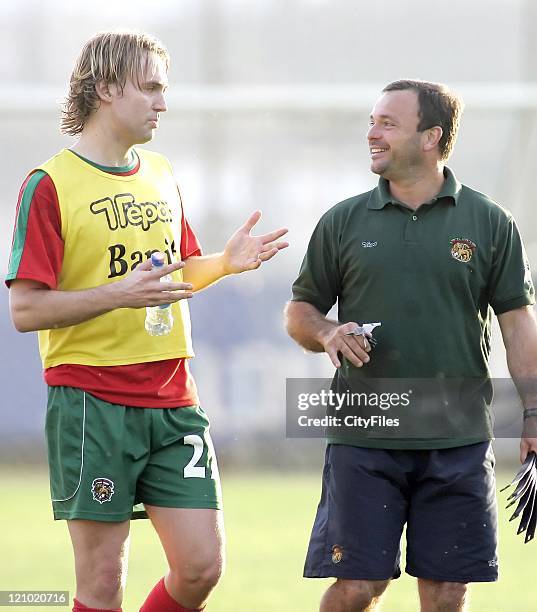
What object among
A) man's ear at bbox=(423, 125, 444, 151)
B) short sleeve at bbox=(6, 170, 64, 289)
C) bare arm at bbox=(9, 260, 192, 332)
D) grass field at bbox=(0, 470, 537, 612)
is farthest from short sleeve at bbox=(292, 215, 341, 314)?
grass field at bbox=(0, 470, 537, 612)

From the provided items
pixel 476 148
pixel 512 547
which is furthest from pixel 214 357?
pixel 512 547

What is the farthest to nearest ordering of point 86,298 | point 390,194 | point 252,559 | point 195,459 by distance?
point 252,559 < point 390,194 < point 195,459 < point 86,298

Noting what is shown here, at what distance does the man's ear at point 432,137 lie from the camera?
3941 millimetres

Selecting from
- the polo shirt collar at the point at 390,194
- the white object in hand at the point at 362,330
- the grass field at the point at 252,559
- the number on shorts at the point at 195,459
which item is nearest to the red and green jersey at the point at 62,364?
the number on shorts at the point at 195,459

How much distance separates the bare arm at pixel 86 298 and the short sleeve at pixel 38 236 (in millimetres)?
41

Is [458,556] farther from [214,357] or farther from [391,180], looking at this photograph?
[214,357]

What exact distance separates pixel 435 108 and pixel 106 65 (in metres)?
1.03

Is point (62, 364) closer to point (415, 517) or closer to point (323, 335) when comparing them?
point (323, 335)

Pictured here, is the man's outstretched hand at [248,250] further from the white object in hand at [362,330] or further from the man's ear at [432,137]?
the man's ear at [432,137]

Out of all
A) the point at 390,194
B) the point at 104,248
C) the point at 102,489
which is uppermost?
the point at 390,194

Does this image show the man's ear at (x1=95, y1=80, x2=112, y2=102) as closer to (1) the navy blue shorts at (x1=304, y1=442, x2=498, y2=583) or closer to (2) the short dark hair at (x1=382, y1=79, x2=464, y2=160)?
(2) the short dark hair at (x1=382, y1=79, x2=464, y2=160)

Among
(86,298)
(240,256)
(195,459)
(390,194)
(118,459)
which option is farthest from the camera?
(390,194)

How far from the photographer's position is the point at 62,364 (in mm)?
3596
